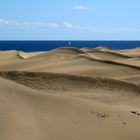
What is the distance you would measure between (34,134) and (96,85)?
6.44m

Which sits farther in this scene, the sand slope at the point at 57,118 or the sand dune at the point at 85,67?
the sand dune at the point at 85,67

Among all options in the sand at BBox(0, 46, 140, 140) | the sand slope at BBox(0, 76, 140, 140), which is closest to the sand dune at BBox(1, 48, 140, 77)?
the sand at BBox(0, 46, 140, 140)

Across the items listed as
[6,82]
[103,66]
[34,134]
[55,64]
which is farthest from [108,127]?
[55,64]

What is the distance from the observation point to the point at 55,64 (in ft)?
77.5

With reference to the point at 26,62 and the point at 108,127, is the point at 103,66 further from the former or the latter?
the point at 108,127

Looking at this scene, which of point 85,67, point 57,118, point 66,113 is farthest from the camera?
→ point 85,67

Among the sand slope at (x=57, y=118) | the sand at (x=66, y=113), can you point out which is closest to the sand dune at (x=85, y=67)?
the sand at (x=66, y=113)

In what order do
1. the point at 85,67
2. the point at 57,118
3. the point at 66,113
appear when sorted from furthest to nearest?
the point at 85,67 < the point at 66,113 < the point at 57,118

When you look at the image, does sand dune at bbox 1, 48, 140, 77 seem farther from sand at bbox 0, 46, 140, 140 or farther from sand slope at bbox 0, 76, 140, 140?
sand slope at bbox 0, 76, 140, 140

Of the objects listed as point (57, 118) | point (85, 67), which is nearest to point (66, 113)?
point (57, 118)

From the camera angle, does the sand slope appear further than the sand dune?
No

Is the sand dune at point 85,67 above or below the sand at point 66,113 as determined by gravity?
below

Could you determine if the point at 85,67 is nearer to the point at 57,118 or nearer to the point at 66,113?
the point at 66,113

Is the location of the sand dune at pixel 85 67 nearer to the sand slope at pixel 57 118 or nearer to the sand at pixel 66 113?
the sand at pixel 66 113
